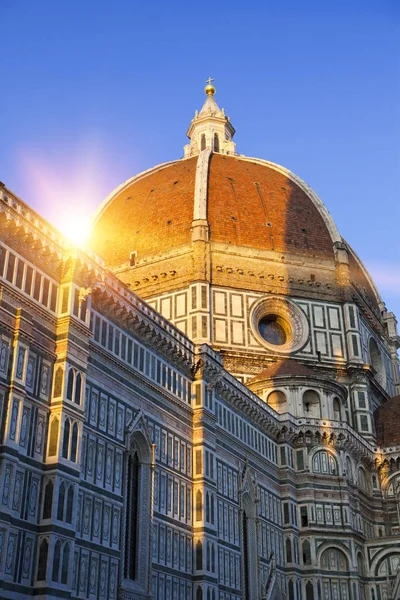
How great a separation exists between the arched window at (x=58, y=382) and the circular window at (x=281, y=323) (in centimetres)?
2743

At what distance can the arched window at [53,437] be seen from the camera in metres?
26.2

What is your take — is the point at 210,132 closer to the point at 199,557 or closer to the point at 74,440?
the point at 199,557

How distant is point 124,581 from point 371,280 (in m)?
43.3

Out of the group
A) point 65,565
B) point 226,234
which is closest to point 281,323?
point 226,234

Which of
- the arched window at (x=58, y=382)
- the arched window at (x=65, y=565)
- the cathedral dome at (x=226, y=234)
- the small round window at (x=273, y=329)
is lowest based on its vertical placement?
the arched window at (x=65, y=565)

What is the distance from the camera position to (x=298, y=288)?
56219 millimetres

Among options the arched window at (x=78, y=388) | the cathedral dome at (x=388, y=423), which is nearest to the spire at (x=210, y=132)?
the cathedral dome at (x=388, y=423)

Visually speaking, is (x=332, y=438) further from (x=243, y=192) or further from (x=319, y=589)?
(x=243, y=192)

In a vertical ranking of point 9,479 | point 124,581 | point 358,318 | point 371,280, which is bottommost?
point 124,581

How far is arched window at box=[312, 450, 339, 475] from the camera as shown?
46.0 metres

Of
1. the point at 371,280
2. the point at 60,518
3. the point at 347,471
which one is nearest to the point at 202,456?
the point at 60,518

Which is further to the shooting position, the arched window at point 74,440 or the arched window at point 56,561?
the arched window at point 74,440

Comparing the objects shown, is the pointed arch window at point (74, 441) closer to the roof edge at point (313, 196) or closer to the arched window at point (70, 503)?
the arched window at point (70, 503)

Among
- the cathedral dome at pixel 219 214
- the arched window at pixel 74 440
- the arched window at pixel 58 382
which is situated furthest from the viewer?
the cathedral dome at pixel 219 214
